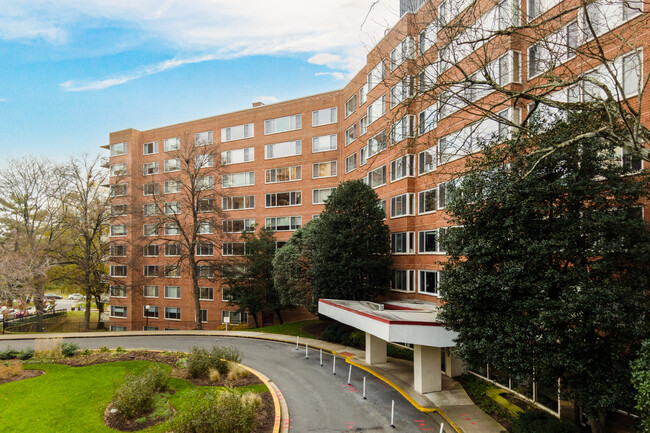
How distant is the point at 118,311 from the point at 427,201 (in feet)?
141

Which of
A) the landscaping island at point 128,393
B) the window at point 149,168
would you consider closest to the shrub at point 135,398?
the landscaping island at point 128,393

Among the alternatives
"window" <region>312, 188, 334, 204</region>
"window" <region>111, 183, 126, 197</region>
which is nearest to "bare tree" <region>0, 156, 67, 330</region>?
"window" <region>111, 183, 126, 197</region>

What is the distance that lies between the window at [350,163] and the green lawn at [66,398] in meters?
24.4

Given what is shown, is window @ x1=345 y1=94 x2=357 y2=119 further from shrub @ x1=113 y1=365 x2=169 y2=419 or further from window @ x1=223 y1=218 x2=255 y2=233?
shrub @ x1=113 y1=365 x2=169 y2=419

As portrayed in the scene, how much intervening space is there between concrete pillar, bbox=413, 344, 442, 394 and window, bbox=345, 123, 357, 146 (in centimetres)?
2341

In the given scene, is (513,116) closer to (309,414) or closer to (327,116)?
(309,414)

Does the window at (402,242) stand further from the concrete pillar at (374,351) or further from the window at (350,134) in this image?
the window at (350,134)

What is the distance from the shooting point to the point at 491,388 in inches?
716

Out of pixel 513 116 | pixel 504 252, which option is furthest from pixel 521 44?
pixel 504 252

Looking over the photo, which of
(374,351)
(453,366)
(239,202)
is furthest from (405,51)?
(239,202)

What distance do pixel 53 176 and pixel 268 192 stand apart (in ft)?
67.9

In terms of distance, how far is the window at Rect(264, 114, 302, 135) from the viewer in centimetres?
4422

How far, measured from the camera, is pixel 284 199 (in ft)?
145

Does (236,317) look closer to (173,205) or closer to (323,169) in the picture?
(173,205)
